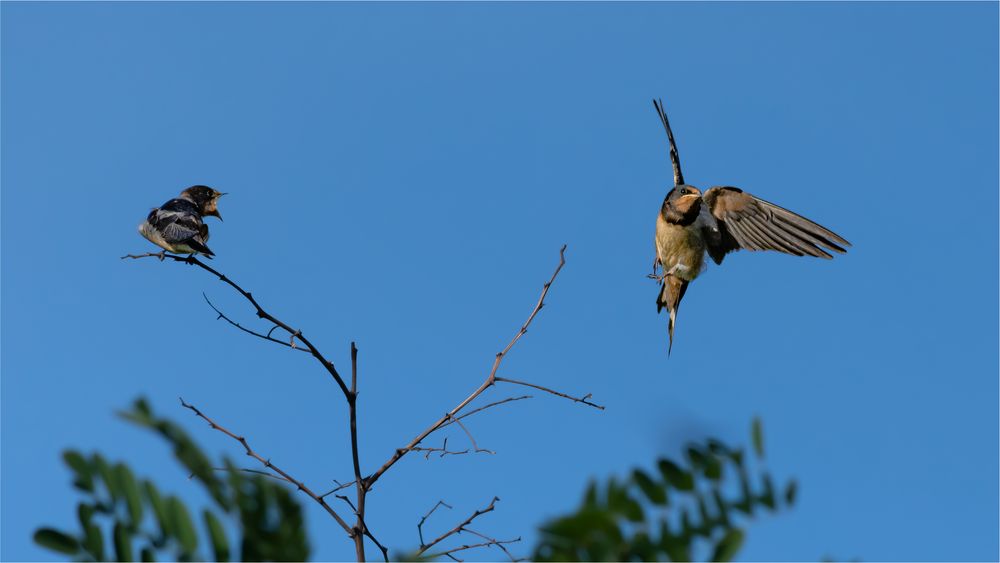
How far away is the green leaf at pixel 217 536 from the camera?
43.9 inches

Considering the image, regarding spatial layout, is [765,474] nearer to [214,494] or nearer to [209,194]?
[214,494]

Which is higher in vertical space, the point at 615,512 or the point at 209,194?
the point at 209,194

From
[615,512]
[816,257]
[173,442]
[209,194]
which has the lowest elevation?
[615,512]

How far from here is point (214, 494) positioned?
108cm

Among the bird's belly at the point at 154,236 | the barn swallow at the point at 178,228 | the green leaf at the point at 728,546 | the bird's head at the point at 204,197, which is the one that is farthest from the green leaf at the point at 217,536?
the bird's head at the point at 204,197

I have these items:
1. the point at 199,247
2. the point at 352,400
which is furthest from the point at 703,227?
the point at 352,400

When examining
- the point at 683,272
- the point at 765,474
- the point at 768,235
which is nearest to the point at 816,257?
the point at 768,235

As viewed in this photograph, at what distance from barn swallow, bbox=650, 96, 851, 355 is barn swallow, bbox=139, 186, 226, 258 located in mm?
2986

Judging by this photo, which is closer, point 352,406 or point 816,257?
point 352,406

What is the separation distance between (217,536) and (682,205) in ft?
20.7

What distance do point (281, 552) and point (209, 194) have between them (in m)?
7.17

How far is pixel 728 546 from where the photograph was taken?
114cm

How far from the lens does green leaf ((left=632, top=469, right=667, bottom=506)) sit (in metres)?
1.14

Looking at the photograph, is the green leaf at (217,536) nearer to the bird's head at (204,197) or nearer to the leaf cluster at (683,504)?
the leaf cluster at (683,504)
